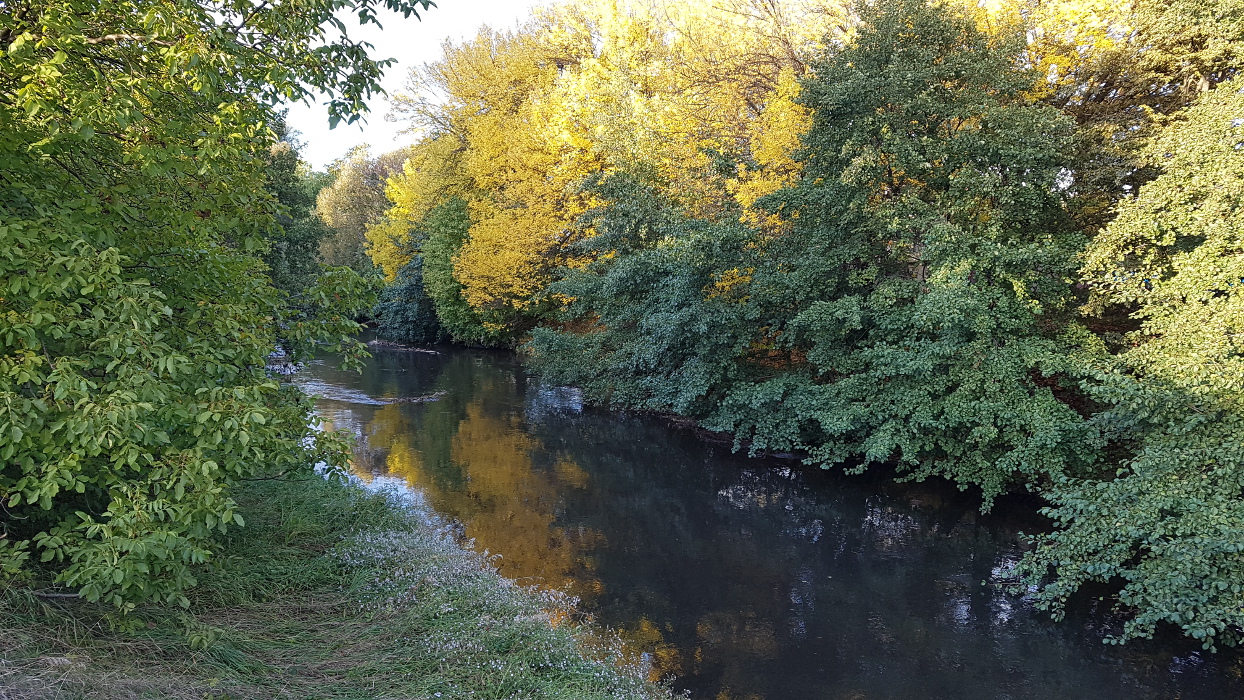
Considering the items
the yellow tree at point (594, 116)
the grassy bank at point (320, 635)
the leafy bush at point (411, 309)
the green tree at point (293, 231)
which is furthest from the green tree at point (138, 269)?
the leafy bush at point (411, 309)

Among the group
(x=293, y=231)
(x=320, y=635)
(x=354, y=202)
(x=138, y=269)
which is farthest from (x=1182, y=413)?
(x=354, y=202)

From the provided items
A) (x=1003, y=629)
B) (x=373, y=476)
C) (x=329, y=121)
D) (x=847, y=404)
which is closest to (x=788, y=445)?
(x=847, y=404)

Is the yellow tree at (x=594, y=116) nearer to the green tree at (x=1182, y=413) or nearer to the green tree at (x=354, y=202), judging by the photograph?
the green tree at (x=1182, y=413)

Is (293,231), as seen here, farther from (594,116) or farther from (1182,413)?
(1182,413)

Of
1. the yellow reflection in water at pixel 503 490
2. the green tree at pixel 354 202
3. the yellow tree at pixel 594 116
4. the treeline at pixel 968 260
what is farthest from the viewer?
the green tree at pixel 354 202

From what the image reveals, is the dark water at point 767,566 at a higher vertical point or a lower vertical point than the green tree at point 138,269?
lower

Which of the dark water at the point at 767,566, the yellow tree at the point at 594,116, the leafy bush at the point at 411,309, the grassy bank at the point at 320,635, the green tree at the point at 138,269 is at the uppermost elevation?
the yellow tree at the point at 594,116

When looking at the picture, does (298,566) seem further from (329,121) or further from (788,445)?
(788,445)

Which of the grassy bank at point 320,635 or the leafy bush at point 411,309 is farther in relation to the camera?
the leafy bush at point 411,309

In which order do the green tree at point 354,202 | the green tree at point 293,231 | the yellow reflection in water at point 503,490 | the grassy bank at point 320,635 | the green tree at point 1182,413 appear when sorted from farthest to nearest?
the green tree at point 354,202, the green tree at point 293,231, the yellow reflection in water at point 503,490, the green tree at point 1182,413, the grassy bank at point 320,635

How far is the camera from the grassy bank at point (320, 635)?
4613 millimetres

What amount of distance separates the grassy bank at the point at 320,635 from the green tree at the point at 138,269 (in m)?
0.48

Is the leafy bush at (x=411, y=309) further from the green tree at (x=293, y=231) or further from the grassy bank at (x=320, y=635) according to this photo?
the grassy bank at (x=320, y=635)

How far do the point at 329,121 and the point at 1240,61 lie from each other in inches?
414
